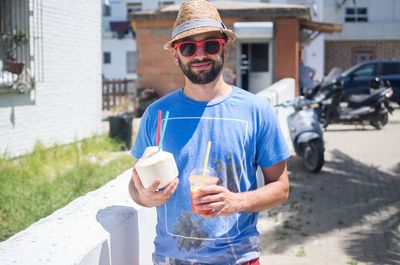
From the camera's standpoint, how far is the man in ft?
7.86

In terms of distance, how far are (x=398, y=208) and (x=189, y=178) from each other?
17.6 feet

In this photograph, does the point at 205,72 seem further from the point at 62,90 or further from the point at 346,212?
the point at 62,90

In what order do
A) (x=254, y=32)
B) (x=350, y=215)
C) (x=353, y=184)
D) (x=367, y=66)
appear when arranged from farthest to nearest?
(x=367, y=66)
(x=254, y=32)
(x=353, y=184)
(x=350, y=215)

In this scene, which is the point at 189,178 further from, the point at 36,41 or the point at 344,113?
the point at 344,113

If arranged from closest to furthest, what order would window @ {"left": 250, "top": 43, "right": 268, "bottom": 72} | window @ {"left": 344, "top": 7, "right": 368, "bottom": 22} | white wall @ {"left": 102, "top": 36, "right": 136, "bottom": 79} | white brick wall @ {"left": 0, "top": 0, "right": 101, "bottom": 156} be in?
white brick wall @ {"left": 0, "top": 0, "right": 101, "bottom": 156}
window @ {"left": 250, "top": 43, "right": 268, "bottom": 72}
window @ {"left": 344, "top": 7, "right": 368, "bottom": 22}
white wall @ {"left": 102, "top": 36, "right": 136, "bottom": 79}

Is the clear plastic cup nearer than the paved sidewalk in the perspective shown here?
Yes

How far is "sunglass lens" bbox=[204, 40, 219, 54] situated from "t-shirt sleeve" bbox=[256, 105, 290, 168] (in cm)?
34


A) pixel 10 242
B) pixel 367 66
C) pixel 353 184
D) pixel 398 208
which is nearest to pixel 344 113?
pixel 353 184

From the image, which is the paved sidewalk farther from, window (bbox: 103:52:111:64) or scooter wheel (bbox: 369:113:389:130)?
window (bbox: 103:52:111:64)

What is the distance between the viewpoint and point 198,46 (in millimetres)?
2520

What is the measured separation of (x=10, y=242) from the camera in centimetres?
238

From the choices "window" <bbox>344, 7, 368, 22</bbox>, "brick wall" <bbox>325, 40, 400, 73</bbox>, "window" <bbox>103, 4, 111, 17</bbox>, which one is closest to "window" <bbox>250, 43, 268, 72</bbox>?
"brick wall" <bbox>325, 40, 400, 73</bbox>

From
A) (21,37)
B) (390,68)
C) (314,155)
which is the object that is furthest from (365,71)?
(21,37)

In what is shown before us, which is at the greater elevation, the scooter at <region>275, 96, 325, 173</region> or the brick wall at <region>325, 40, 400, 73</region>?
the brick wall at <region>325, 40, 400, 73</region>
